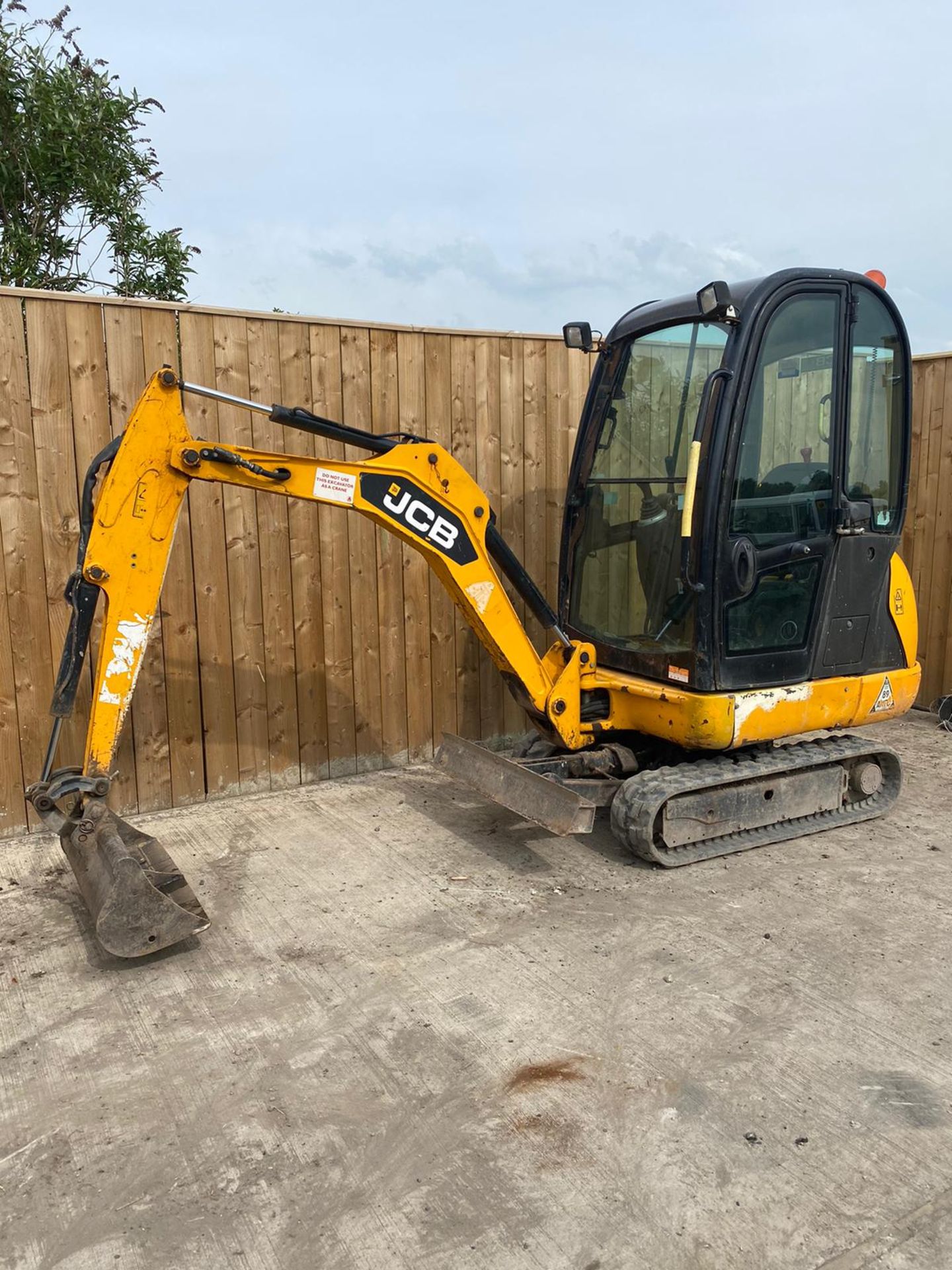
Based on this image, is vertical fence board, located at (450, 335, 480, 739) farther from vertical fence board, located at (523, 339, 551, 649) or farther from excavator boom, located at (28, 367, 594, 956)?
excavator boom, located at (28, 367, 594, 956)

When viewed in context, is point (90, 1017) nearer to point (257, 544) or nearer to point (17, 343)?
point (257, 544)

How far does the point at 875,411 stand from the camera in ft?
15.1

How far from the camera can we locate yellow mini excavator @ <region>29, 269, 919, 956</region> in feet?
12.0

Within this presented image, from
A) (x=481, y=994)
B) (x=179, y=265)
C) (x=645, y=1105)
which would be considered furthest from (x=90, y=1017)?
(x=179, y=265)

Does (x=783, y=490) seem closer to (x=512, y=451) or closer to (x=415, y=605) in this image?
(x=512, y=451)

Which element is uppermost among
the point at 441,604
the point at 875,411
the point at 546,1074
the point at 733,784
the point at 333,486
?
the point at 875,411

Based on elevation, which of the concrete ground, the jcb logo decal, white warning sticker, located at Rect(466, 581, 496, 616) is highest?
the jcb logo decal

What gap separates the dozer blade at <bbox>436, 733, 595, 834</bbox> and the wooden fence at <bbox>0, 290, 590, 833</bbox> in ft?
3.78

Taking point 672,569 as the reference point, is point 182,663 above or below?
below

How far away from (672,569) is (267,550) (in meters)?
2.32

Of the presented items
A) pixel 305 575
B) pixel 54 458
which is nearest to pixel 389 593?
pixel 305 575

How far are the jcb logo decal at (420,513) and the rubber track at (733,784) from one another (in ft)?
4.33

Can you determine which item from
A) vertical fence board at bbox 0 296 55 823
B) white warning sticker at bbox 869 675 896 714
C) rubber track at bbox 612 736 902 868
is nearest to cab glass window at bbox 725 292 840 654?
rubber track at bbox 612 736 902 868

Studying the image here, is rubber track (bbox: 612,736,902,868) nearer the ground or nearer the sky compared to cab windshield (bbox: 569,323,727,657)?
nearer the ground
